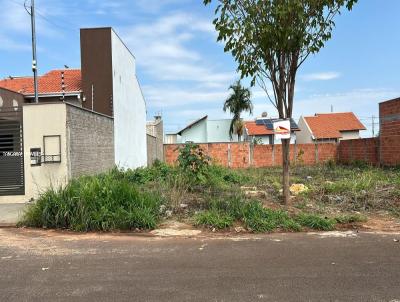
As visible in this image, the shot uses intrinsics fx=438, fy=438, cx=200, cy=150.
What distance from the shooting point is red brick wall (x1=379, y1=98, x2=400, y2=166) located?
23.3 metres

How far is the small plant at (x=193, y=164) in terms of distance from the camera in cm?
1277

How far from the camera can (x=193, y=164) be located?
12992 mm

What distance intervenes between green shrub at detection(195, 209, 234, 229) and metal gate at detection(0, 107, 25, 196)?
7.22 meters

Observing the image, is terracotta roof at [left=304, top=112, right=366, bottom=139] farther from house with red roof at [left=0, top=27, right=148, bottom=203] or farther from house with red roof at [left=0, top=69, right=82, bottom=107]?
house with red roof at [left=0, top=69, right=82, bottom=107]

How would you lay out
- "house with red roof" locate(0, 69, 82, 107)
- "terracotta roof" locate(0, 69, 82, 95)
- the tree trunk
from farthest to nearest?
"terracotta roof" locate(0, 69, 82, 95), "house with red roof" locate(0, 69, 82, 107), the tree trunk

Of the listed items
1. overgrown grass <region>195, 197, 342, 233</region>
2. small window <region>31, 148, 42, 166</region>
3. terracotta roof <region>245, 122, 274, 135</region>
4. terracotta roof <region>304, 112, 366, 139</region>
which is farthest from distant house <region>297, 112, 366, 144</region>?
overgrown grass <region>195, 197, 342, 233</region>

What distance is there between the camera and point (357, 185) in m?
13.1

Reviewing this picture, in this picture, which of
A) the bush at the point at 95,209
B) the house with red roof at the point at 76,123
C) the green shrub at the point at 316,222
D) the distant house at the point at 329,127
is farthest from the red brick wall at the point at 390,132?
the distant house at the point at 329,127

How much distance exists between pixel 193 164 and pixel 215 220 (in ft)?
12.9

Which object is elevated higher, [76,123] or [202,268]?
[76,123]

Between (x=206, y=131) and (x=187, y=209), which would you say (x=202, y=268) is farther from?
(x=206, y=131)

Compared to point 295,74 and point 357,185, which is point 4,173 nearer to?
point 295,74

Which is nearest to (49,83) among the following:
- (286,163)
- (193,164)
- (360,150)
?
(193,164)

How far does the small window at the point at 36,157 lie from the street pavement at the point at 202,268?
5.26m
